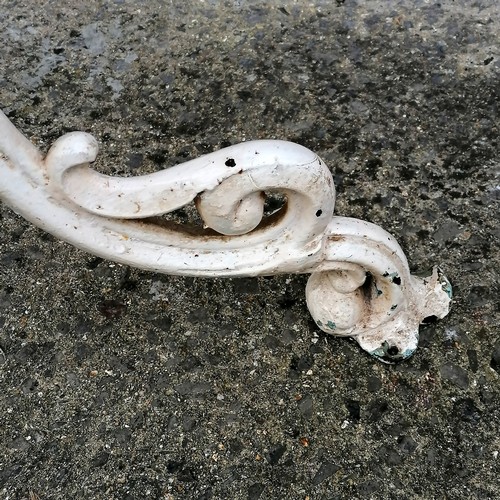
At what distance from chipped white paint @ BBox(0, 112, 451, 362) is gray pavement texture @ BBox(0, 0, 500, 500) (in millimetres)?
99

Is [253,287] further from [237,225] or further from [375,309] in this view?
[237,225]

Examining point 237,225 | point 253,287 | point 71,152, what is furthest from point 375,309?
point 71,152

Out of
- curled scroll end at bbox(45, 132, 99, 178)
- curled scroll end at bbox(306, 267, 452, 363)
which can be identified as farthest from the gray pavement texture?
curled scroll end at bbox(45, 132, 99, 178)

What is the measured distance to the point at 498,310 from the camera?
1.43 m

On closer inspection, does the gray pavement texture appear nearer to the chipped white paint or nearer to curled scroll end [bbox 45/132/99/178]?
the chipped white paint

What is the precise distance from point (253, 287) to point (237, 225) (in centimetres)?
41

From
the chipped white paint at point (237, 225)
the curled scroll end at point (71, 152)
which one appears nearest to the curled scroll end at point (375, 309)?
the chipped white paint at point (237, 225)

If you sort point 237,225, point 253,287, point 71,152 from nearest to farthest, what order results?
point 71,152
point 237,225
point 253,287

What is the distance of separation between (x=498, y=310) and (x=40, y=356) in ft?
2.97

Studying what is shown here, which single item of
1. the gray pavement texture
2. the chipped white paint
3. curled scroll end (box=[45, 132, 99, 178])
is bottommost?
the gray pavement texture

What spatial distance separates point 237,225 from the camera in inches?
43.1

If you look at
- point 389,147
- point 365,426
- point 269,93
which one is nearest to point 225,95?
point 269,93

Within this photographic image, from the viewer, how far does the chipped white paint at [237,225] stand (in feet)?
3.32

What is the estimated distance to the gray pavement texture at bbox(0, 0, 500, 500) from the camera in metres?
1.25
